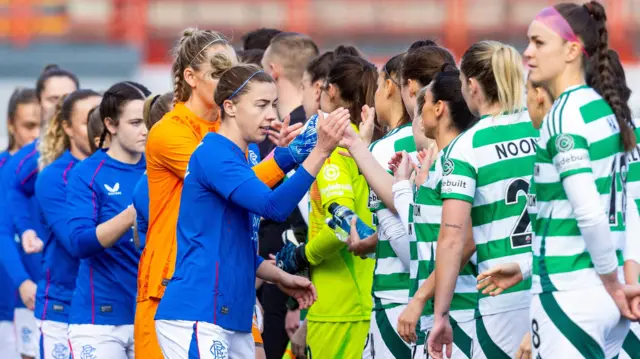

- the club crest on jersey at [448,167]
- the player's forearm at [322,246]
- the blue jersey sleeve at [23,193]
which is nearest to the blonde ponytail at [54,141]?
the blue jersey sleeve at [23,193]

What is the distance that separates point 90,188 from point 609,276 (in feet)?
9.33

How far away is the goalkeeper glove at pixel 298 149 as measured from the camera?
4.85 m

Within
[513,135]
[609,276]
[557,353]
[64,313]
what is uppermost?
[513,135]

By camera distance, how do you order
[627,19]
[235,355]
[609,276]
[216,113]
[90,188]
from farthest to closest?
[627,19] → [90,188] → [216,113] → [235,355] → [609,276]

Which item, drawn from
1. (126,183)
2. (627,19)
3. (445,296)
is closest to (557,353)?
(445,296)

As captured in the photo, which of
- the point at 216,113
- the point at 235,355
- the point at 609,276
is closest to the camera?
the point at 609,276

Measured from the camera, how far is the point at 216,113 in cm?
516

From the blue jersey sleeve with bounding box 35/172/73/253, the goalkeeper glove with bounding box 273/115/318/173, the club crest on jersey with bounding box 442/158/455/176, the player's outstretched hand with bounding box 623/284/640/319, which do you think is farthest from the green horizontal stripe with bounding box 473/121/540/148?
the blue jersey sleeve with bounding box 35/172/73/253

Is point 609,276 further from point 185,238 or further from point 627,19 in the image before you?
point 627,19

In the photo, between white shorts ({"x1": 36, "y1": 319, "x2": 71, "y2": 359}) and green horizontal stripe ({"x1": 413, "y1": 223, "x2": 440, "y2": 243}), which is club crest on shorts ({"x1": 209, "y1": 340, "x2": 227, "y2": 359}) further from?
white shorts ({"x1": 36, "y1": 319, "x2": 71, "y2": 359})

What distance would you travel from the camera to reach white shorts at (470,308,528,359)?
14.7 ft

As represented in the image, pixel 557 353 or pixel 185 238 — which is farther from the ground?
pixel 185 238

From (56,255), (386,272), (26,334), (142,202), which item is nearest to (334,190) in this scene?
(386,272)

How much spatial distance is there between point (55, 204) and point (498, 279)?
→ 8.96ft
